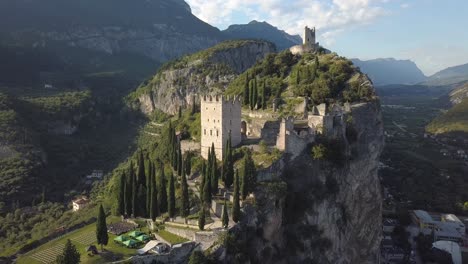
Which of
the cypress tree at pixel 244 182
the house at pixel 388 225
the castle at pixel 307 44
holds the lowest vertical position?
the house at pixel 388 225

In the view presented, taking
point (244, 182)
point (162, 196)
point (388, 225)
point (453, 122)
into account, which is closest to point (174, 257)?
point (162, 196)

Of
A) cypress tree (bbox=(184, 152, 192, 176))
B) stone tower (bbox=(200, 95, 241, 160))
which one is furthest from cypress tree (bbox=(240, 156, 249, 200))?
cypress tree (bbox=(184, 152, 192, 176))

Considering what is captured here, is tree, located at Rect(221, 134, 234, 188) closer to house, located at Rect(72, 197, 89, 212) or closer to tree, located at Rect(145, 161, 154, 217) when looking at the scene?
tree, located at Rect(145, 161, 154, 217)

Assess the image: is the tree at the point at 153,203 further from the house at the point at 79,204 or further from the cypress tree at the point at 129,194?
the house at the point at 79,204

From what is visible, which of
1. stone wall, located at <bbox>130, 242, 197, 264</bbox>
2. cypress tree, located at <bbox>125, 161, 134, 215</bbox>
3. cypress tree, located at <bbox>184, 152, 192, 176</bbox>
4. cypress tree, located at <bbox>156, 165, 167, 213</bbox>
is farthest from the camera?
A: cypress tree, located at <bbox>184, 152, 192, 176</bbox>

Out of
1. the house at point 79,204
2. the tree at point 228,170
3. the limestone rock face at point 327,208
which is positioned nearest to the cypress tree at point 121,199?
the tree at point 228,170

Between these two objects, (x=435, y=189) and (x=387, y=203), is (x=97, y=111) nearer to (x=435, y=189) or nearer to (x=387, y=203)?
A: (x=387, y=203)
